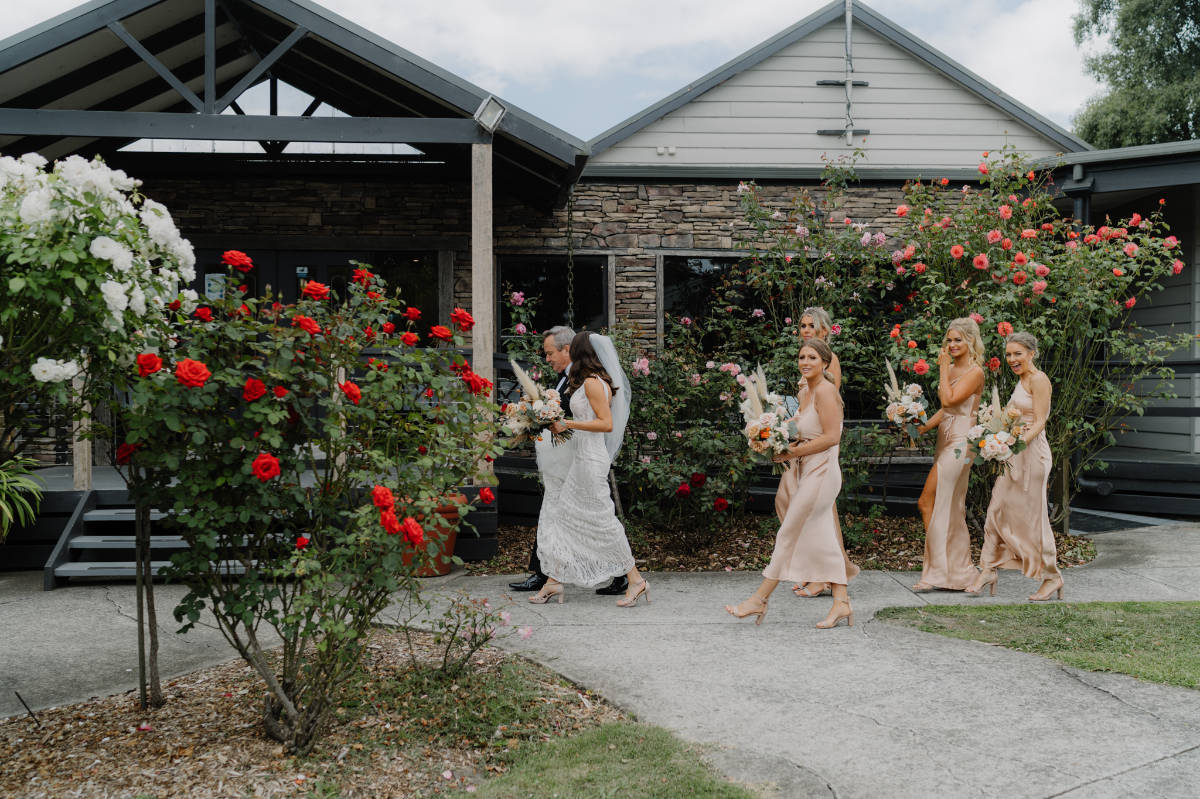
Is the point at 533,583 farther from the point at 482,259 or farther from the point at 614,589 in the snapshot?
the point at 482,259

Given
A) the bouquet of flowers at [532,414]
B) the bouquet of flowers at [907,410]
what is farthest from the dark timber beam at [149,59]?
the bouquet of flowers at [907,410]

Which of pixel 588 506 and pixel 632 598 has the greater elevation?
pixel 588 506

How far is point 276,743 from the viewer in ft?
12.3

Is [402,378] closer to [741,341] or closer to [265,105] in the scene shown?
[741,341]

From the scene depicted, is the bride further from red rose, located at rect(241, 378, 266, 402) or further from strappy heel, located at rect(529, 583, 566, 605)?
red rose, located at rect(241, 378, 266, 402)

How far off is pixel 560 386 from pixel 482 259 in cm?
167

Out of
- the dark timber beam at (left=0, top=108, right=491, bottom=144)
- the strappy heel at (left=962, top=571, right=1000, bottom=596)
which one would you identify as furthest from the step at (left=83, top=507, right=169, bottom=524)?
the strappy heel at (left=962, top=571, right=1000, bottom=596)

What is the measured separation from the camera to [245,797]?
3.30 m

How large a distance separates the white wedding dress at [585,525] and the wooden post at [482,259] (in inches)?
60.4

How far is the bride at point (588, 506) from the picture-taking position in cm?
607

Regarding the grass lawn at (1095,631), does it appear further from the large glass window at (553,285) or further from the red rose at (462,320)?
the large glass window at (553,285)

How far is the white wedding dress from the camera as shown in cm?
607

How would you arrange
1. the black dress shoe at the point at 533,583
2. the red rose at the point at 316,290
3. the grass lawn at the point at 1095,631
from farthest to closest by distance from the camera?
1. the black dress shoe at the point at 533,583
2. the grass lawn at the point at 1095,631
3. the red rose at the point at 316,290

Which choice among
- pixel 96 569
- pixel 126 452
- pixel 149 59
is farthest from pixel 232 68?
pixel 126 452
